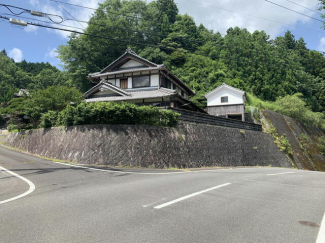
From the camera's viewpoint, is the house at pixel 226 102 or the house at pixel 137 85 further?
the house at pixel 226 102

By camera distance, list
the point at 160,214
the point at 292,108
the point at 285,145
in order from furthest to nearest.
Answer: the point at 292,108, the point at 285,145, the point at 160,214

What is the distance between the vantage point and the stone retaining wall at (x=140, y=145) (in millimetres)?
13430

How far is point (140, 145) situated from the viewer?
13883mm

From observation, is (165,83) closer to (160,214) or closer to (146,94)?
(146,94)

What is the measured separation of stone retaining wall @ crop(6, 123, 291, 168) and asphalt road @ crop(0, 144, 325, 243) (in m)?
6.26

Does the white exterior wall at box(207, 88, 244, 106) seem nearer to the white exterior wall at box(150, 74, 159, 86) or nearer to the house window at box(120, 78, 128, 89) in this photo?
the white exterior wall at box(150, 74, 159, 86)

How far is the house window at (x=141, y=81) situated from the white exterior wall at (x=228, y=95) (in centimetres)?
1371

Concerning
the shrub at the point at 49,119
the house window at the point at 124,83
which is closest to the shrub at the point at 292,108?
the house window at the point at 124,83

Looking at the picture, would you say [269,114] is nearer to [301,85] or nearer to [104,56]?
[301,85]

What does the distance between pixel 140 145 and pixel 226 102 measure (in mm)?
23983

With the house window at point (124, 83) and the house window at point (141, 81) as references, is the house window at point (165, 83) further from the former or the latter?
the house window at point (124, 83)

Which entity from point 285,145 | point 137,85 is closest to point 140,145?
point 137,85

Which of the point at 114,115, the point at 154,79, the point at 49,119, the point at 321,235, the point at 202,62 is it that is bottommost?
the point at 321,235

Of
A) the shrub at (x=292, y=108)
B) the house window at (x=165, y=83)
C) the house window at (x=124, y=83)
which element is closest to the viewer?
the house window at (x=165, y=83)
